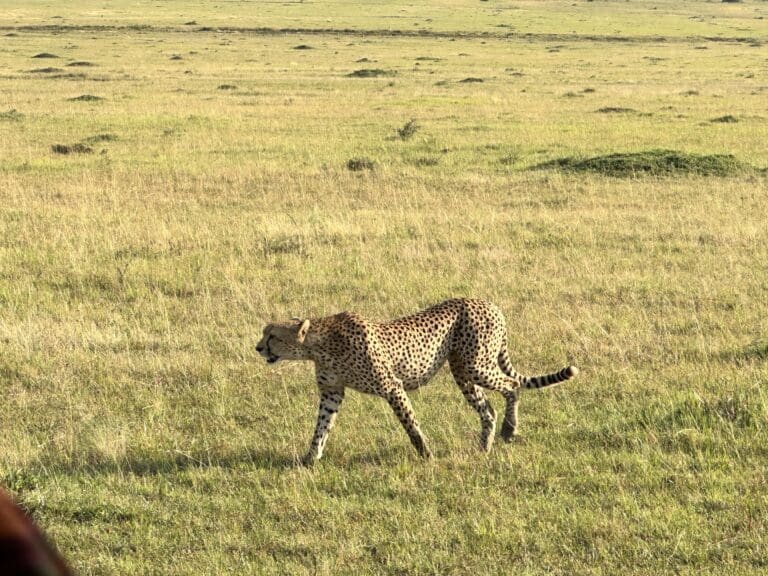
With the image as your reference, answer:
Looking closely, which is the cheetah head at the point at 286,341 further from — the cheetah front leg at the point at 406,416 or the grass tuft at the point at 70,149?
the grass tuft at the point at 70,149

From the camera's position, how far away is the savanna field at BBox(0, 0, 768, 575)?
214 inches

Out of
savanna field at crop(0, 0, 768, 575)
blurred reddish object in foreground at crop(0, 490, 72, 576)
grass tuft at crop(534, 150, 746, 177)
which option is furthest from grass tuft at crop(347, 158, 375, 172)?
blurred reddish object in foreground at crop(0, 490, 72, 576)

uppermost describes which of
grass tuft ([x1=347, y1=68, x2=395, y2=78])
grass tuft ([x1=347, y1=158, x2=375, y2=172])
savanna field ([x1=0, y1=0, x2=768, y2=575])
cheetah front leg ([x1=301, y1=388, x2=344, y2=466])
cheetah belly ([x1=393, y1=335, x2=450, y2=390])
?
cheetah belly ([x1=393, y1=335, x2=450, y2=390])

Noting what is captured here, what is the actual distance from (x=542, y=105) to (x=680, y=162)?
15360 mm

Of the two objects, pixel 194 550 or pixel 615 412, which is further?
pixel 615 412

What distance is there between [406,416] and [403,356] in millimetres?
346

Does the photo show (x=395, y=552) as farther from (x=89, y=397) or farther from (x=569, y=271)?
(x=569, y=271)

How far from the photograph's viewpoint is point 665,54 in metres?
72.7

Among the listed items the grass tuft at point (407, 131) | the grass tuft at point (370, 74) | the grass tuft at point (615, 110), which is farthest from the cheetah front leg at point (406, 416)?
the grass tuft at point (370, 74)

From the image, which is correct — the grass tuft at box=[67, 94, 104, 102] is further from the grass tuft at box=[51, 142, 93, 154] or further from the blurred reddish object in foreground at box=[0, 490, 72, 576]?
the blurred reddish object in foreground at box=[0, 490, 72, 576]

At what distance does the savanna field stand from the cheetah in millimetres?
→ 253

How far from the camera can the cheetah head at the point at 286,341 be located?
6297 millimetres

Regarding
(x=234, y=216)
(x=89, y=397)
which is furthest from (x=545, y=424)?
(x=234, y=216)

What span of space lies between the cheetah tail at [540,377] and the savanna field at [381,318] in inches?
12.8
